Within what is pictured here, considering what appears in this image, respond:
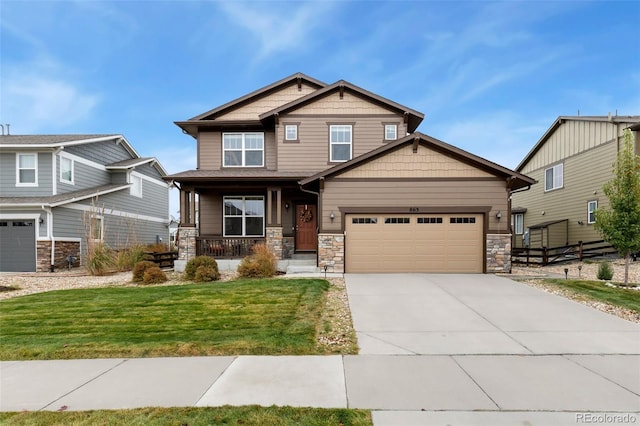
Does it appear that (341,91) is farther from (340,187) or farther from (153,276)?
(153,276)

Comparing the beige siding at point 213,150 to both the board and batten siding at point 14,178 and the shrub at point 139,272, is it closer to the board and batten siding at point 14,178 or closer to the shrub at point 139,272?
the shrub at point 139,272

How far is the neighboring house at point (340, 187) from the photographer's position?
1167 cm

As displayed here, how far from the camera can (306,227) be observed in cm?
1493

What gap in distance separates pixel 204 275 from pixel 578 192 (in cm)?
1958

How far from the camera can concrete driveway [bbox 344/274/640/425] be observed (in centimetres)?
336

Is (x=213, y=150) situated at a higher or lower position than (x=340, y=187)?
higher

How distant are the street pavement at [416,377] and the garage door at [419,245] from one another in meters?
5.30

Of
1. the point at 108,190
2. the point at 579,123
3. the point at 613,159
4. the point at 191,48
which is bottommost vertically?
the point at 108,190

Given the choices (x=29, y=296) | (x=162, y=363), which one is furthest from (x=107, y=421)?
(x=29, y=296)

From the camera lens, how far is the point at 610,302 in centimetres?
759

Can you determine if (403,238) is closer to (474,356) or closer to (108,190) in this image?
(474,356)

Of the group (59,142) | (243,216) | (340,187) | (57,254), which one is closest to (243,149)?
(243,216)

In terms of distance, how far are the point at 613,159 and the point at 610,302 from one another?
1168cm

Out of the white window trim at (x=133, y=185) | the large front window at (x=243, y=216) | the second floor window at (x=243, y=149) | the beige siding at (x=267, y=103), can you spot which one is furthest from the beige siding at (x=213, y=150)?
the white window trim at (x=133, y=185)
